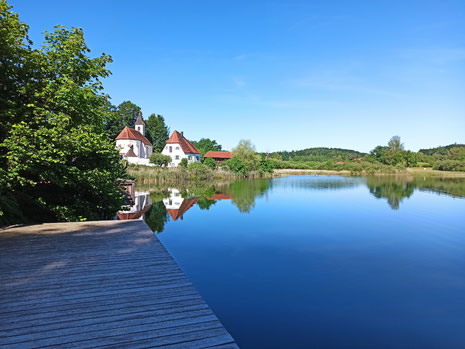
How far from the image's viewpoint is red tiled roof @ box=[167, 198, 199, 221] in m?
16.2

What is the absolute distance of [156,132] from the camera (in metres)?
63.0

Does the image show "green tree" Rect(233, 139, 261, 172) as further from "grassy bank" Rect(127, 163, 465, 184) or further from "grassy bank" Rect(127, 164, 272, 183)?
"grassy bank" Rect(127, 164, 272, 183)

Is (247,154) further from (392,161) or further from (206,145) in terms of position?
(392,161)

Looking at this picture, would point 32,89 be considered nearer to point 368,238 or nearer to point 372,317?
point 372,317

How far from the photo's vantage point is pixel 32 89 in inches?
306

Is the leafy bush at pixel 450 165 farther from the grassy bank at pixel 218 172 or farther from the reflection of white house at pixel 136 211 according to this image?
the reflection of white house at pixel 136 211

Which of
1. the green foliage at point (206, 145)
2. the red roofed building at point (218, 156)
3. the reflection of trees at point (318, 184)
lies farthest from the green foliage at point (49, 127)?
the green foliage at point (206, 145)

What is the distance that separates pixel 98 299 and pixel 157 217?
1193 centimetres

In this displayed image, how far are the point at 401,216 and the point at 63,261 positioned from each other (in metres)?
16.6

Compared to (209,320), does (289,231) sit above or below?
below

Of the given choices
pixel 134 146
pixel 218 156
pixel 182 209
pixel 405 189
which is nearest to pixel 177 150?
pixel 134 146

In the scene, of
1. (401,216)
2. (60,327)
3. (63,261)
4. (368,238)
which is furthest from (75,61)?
(401,216)

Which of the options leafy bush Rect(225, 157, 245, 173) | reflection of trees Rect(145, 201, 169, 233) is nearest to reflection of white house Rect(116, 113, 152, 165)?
leafy bush Rect(225, 157, 245, 173)

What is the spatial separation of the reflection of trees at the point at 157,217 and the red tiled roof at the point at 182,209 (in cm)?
37
